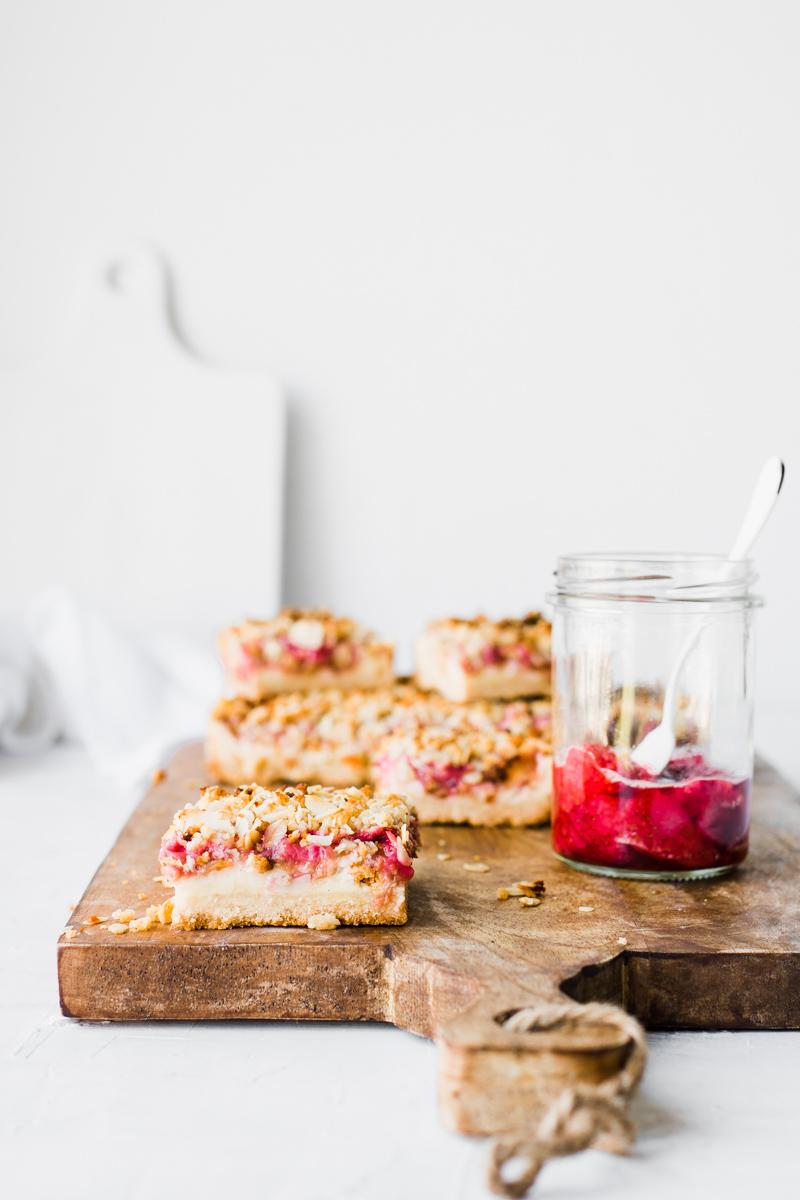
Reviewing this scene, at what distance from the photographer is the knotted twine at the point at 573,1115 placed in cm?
100

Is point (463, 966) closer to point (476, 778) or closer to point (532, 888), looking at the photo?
point (532, 888)

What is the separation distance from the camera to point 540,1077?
3.48 ft

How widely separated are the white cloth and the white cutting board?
372 millimetres

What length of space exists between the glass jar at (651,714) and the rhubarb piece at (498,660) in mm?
429

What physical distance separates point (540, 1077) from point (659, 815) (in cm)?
61

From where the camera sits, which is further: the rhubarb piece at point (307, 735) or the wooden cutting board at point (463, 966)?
the rhubarb piece at point (307, 735)

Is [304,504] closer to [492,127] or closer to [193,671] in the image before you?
[193,671]

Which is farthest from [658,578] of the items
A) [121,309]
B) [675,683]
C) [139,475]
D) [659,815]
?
[121,309]

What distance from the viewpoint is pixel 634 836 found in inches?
64.0

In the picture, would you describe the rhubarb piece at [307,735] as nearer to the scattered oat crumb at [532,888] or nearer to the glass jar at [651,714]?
the glass jar at [651,714]

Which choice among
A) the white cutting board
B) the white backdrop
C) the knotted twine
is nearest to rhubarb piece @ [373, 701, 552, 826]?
the knotted twine

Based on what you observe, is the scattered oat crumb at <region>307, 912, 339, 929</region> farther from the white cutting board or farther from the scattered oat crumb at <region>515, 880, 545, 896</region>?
the white cutting board

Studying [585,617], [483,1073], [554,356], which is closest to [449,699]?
[585,617]

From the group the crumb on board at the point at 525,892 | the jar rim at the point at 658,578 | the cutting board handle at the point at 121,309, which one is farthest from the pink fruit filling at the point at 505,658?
the cutting board handle at the point at 121,309
